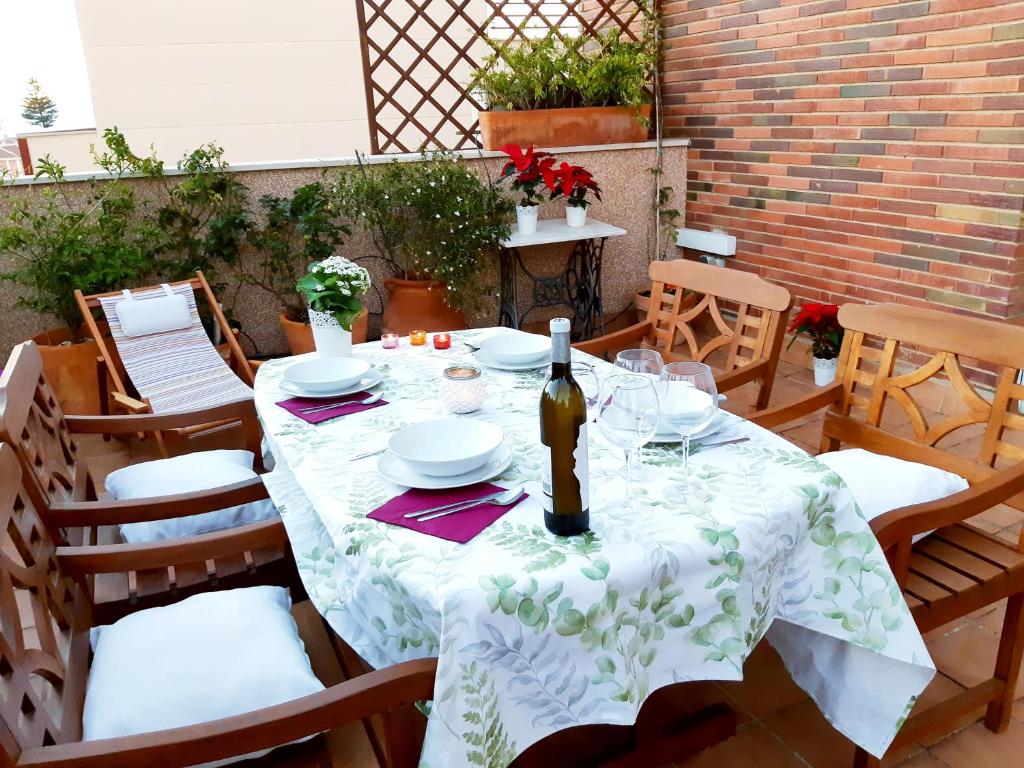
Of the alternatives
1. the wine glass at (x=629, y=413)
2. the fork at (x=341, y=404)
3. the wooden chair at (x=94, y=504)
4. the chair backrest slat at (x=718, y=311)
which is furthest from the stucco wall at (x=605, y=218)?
the wine glass at (x=629, y=413)

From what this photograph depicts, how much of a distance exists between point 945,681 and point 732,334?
39.4 inches

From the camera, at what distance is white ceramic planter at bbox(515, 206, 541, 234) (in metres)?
3.95

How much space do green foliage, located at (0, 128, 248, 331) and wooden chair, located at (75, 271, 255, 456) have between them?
17 centimetres

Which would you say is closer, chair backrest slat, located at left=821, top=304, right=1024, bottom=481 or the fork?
chair backrest slat, located at left=821, top=304, right=1024, bottom=481

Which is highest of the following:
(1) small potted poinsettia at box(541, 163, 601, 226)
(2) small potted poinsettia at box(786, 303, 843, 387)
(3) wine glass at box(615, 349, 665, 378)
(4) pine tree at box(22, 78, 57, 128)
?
(4) pine tree at box(22, 78, 57, 128)

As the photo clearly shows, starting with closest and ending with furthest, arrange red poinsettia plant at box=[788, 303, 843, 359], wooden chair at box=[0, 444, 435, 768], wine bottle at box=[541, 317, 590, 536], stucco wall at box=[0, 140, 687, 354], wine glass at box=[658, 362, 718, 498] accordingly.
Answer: wooden chair at box=[0, 444, 435, 768] → wine bottle at box=[541, 317, 590, 536] → wine glass at box=[658, 362, 718, 498] → red poinsettia plant at box=[788, 303, 843, 359] → stucco wall at box=[0, 140, 687, 354]

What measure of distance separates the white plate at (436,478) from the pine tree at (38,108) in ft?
20.9

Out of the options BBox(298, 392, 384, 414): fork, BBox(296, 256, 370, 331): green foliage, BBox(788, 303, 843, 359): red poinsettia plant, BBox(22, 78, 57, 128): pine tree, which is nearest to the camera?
BBox(298, 392, 384, 414): fork

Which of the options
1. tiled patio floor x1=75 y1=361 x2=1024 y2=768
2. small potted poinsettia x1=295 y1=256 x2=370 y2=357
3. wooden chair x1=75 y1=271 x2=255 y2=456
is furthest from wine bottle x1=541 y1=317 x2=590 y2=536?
wooden chair x1=75 y1=271 x2=255 y2=456

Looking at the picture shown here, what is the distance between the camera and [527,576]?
3.53ft

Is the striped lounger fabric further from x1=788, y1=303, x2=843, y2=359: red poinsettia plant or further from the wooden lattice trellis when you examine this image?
x1=788, y1=303, x2=843, y2=359: red poinsettia plant

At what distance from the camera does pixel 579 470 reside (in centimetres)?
113

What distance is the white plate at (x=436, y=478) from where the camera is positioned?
1.31 meters

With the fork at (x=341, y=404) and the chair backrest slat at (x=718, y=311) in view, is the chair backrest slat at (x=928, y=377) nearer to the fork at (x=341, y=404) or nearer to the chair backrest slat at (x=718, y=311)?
the chair backrest slat at (x=718, y=311)
